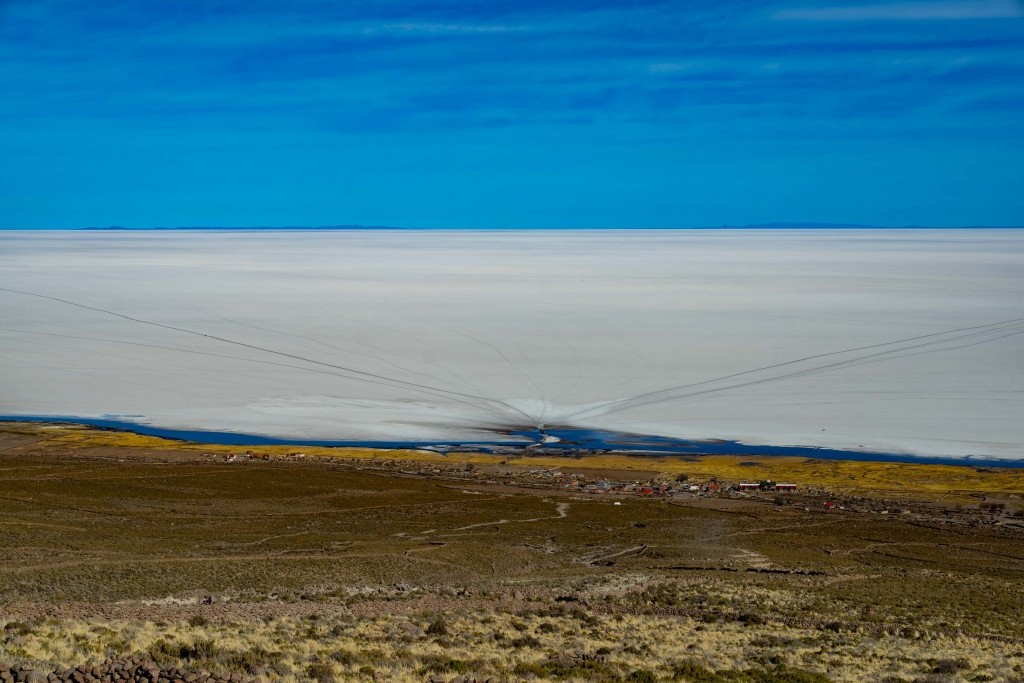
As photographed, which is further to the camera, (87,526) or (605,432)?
(605,432)

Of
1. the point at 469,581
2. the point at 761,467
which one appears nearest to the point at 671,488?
the point at 761,467

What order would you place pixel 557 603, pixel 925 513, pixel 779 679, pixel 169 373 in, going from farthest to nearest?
pixel 169 373 < pixel 925 513 < pixel 557 603 < pixel 779 679

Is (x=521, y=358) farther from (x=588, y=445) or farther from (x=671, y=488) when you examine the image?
(x=671, y=488)

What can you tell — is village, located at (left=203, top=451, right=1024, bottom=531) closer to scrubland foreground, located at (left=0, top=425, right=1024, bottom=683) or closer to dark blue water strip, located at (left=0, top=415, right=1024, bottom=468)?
scrubland foreground, located at (left=0, top=425, right=1024, bottom=683)

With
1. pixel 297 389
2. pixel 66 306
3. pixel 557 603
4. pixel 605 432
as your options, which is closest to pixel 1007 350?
pixel 605 432

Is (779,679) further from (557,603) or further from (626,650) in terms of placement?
(557,603)

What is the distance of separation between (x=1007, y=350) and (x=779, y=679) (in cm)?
3520

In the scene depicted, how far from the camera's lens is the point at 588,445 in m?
28.8

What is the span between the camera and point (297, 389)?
36.0m

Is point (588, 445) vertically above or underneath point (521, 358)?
underneath

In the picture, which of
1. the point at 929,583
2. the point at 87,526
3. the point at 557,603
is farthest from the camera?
the point at 87,526

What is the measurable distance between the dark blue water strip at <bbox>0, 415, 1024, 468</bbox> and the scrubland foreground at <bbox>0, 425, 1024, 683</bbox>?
90.5 inches

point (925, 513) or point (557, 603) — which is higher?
point (925, 513)

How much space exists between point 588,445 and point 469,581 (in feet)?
43.3
